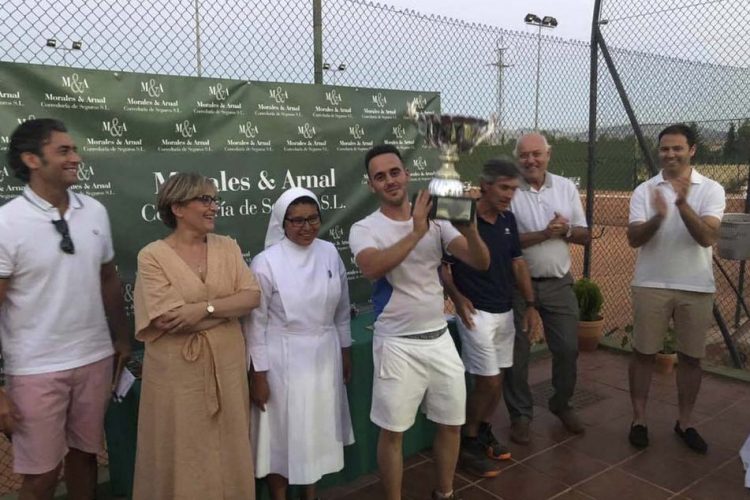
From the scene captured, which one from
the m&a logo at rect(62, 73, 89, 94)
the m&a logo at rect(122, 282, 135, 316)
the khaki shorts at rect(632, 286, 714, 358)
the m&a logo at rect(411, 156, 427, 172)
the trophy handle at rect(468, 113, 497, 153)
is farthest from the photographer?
the m&a logo at rect(411, 156, 427, 172)

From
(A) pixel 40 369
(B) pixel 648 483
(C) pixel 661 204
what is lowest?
(B) pixel 648 483

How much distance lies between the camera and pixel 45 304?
2447 mm

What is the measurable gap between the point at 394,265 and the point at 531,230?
5.07 feet

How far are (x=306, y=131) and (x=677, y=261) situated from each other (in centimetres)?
246

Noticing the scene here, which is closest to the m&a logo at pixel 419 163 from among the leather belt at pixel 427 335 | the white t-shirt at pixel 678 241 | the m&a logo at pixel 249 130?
the m&a logo at pixel 249 130

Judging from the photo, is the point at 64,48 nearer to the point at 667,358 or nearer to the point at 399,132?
the point at 399,132

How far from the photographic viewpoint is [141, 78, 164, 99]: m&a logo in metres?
3.12

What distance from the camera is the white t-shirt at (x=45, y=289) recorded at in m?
2.37

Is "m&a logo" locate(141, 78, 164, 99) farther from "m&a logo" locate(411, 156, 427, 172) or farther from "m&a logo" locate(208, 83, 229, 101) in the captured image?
"m&a logo" locate(411, 156, 427, 172)

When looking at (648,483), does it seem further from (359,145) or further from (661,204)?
(359,145)

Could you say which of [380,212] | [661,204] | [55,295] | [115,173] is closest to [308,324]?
[380,212]

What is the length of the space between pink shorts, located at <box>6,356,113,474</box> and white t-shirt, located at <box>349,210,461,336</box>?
4.30 feet

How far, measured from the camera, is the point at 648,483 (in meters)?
3.43

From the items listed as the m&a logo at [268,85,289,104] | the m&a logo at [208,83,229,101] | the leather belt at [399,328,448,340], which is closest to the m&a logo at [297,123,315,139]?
the m&a logo at [268,85,289,104]
